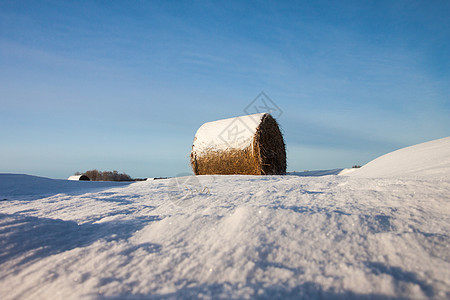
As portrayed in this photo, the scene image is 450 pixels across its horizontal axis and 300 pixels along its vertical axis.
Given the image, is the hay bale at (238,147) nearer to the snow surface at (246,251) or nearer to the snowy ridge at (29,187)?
the snowy ridge at (29,187)

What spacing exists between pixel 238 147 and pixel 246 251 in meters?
4.60

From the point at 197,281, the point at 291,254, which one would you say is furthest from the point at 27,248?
the point at 291,254

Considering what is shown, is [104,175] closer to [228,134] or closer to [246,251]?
[228,134]

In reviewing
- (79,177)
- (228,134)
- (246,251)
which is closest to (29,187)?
(228,134)

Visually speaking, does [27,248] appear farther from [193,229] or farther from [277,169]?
[277,169]

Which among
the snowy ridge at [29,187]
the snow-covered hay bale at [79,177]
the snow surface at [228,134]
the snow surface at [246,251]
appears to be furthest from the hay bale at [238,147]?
the snow-covered hay bale at [79,177]

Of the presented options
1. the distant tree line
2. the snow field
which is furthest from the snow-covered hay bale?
the snow field

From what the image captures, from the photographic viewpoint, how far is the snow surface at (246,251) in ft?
3.13

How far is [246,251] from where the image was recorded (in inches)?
45.1

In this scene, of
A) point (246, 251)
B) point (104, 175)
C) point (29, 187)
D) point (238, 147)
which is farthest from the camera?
point (104, 175)

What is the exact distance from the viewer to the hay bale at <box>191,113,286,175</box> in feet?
18.5

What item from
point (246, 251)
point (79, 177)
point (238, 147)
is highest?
point (238, 147)

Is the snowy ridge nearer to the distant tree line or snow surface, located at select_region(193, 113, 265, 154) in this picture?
snow surface, located at select_region(193, 113, 265, 154)

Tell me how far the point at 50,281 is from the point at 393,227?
1566mm
